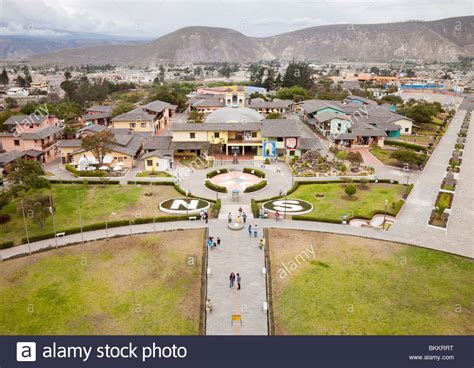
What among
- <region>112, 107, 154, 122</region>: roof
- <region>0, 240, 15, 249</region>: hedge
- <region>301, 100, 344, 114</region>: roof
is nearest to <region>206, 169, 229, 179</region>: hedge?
<region>0, 240, 15, 249</region>: hedge

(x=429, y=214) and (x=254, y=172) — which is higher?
(x=254, y=172)

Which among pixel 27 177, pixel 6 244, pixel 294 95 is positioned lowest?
pixel 6 244

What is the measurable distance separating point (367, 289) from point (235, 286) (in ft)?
29.4

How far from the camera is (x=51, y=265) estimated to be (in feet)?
96.7

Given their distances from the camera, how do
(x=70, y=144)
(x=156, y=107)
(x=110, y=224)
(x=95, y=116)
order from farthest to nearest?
(x=95, y=116)
(x=156, y=107)
(x=70, y=144)
(x=110, y=224)

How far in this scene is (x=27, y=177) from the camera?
37.7 m

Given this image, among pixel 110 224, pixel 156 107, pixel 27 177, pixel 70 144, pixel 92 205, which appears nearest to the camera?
pixel 110 224

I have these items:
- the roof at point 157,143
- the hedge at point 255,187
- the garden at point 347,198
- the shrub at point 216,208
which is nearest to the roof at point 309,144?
the garden at point 347,198

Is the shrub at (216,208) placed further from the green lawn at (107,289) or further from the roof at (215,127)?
the roof at (215,127)

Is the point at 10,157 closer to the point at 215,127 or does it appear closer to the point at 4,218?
the point at 4,218

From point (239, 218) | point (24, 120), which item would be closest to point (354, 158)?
point (239, 218)

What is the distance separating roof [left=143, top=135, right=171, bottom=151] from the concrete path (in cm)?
2764

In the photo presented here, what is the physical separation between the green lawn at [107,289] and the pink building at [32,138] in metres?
32.2

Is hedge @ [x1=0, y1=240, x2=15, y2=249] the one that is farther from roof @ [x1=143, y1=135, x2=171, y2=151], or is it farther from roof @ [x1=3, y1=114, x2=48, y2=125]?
roof @ [x1=3, y1=114, x2=48, y2=125]
